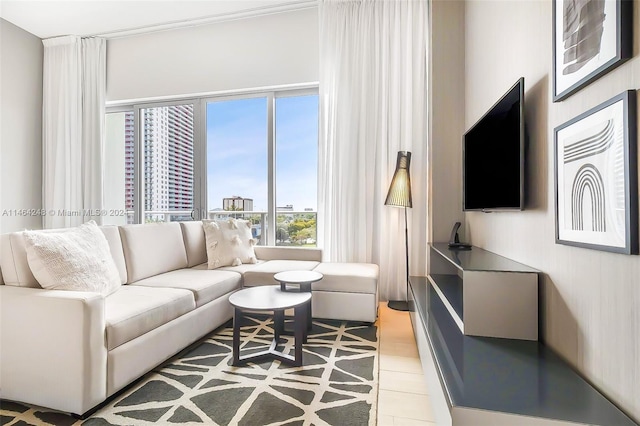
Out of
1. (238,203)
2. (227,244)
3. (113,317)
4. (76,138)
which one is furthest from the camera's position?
(76,138)

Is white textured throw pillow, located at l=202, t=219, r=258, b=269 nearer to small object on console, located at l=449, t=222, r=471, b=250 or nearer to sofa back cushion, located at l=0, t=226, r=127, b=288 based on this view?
sofa back cushion, located at l=0, t=226, r=127, b=288

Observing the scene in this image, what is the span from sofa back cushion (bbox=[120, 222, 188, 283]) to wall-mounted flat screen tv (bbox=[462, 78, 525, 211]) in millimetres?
2492

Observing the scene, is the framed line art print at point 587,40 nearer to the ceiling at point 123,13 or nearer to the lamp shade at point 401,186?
the lamp shade at point 401,186


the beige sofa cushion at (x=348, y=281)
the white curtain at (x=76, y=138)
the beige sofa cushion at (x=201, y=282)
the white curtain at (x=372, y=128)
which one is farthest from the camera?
the white curtain at (x=76, y=138)

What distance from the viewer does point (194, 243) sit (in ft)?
10.1

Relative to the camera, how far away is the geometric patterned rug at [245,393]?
4.66 ft

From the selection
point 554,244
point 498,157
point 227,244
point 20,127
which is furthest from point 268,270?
point 20,127

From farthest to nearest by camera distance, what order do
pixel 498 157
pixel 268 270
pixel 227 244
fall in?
pixel 227 244
pixel 268 270
pixel 498 157

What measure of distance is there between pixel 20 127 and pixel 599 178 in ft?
18.4

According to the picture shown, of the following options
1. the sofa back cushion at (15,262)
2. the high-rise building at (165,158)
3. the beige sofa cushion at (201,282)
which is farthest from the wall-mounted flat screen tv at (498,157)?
the high-rise building at (165,158)

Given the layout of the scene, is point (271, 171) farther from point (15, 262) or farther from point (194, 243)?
point (15, 262)

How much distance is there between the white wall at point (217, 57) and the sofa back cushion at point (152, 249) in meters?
1.99

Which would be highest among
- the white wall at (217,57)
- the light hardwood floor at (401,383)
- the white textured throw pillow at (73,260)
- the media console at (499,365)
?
the white wall at (217,57)

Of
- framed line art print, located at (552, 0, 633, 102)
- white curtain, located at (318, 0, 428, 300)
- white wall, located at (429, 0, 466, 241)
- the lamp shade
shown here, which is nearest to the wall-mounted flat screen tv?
framed line art print, located at (552, 0, 633, 102)
